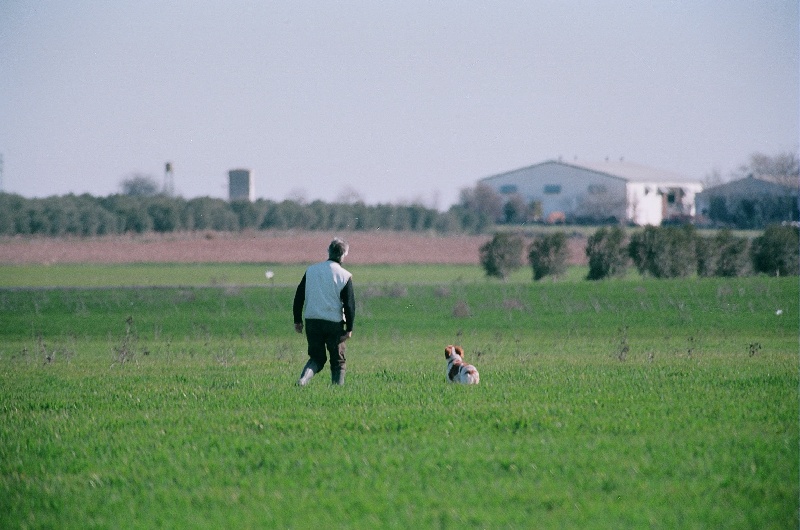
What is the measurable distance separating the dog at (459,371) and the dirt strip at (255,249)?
56.4 metres

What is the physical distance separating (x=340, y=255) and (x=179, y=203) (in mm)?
65667

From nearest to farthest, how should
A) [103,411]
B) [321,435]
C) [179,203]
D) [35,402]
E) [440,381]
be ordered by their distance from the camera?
[321,435]
[103,411]
[35,402]
[440,381]
[179,203]

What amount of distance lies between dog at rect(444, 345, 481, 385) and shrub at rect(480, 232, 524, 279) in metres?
43.0

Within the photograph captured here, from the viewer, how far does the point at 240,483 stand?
7465mm

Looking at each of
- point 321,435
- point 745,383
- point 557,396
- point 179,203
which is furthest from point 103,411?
point 179,203

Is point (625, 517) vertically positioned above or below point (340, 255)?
below

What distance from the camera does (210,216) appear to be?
247 ft

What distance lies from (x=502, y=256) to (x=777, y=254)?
15002 mm

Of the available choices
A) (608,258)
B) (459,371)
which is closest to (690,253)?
(608,258)

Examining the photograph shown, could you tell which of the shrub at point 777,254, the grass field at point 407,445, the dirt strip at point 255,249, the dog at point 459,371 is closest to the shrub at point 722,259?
the shrub at point 777,254

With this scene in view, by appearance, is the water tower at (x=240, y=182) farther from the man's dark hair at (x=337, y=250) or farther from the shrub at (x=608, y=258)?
the man's dark hair at (x=337, y=250)

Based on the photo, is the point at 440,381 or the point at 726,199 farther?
the point at 726,199

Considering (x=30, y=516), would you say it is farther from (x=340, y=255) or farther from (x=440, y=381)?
(x=440, y=381)

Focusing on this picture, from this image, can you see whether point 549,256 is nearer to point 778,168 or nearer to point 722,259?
point 722,259
